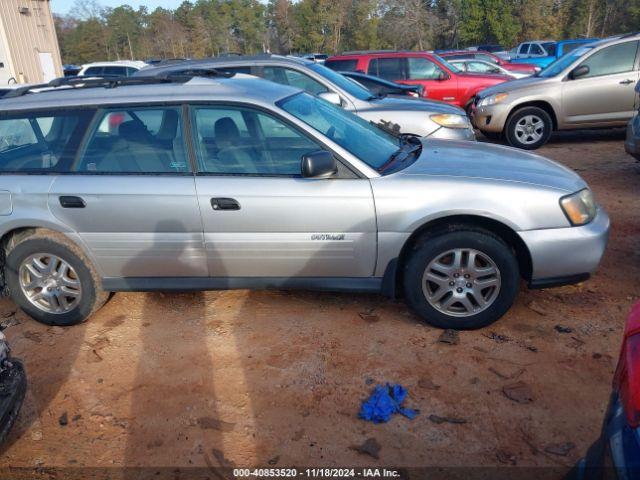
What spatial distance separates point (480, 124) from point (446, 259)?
6.71 meters

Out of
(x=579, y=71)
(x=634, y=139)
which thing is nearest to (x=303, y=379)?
(x=634, y=139)

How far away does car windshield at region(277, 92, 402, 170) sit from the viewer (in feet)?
12.5

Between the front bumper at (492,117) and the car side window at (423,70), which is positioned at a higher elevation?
the car side window at (423,70)

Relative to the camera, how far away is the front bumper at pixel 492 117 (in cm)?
928

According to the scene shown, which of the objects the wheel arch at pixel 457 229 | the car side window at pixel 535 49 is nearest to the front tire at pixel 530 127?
the wheel arch at pixel 457 229

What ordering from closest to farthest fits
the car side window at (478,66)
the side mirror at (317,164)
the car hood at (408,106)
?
the side mirror at (317,164), the car hood at (408,106), the car side window at (478,66)

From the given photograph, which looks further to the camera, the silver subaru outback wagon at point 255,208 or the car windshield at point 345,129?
the car windshield at point 345,129

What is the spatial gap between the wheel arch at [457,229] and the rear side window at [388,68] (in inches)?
321

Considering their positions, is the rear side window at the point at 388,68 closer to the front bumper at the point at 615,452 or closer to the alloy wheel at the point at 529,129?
the alloy wheel at the point at 529,129

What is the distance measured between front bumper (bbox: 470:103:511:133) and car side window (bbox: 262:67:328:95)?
393cm

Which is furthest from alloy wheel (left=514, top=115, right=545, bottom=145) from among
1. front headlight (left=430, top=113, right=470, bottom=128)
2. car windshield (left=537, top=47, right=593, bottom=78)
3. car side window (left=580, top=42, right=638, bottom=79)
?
front headlight (left=430, top=113, right=470, bottom=128)

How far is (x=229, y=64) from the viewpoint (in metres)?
7.27

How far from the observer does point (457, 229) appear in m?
3.55

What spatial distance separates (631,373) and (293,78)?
6.13 metres
